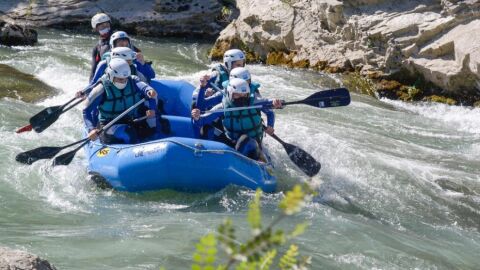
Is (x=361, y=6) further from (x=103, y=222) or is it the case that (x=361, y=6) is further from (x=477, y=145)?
(x=103, y=222)

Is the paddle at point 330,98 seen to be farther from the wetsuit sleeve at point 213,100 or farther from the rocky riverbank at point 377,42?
the rocky riverbank at point 377,42

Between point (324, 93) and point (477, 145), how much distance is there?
261cm

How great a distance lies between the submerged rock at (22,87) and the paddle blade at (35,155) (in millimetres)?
3230

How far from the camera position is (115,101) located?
6.54m

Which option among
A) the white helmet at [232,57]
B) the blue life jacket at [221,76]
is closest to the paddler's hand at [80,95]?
the blue life jacket at [221,76]

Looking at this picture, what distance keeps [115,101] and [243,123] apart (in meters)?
1.25

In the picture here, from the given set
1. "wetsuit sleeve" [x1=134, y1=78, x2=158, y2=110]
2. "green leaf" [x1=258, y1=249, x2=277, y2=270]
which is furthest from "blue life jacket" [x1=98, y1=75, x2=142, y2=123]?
"green leaf" [x1=258, y1=249, x2=277, y2=270]

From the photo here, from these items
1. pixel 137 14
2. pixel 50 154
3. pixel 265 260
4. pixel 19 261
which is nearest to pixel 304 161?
pixel 50 154

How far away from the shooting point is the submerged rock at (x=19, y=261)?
7.98ft

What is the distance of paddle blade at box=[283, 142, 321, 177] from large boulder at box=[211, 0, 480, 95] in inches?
169

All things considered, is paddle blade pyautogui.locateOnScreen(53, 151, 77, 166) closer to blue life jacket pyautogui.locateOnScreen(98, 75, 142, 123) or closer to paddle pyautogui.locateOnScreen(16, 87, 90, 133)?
blue life jacket pyautogui.locateOnScreen(98, 75, 142, 123)

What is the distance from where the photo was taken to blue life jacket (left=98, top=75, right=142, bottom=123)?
6527 mm

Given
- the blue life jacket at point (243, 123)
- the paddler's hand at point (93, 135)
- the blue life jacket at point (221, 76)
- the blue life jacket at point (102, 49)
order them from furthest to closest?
the blue life jacket at point (102, 49), the blue life jacket at point (221, 76), the blue life jacket at point (243, 123), the paddler's hand at point (93, 135)

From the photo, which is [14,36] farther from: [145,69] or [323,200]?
[323,200]
